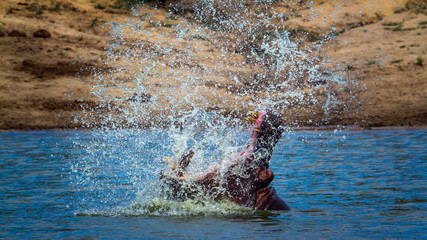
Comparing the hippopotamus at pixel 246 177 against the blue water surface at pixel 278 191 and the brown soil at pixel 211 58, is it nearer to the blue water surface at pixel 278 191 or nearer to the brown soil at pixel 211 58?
the blue water surface at pixel 278 191

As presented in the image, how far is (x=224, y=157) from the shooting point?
821cm

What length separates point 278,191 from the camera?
10.6 metres

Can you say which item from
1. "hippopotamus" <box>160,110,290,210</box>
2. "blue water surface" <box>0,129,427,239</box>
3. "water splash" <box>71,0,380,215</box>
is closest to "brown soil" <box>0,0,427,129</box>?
"water splash" <box>71,0,380,215</box>

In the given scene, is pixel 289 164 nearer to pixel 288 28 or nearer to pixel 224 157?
pixel 224 157

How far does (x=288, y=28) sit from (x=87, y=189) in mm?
21599

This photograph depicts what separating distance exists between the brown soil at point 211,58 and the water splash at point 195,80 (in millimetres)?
143

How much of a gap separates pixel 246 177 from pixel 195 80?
57.7 ft

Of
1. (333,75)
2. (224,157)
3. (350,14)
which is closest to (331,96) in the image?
(333,75)

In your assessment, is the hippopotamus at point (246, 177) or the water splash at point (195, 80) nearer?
the hippopotamus at point (246, 177)

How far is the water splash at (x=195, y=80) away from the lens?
58.6 ft

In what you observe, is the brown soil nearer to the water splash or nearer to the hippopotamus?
the water splash

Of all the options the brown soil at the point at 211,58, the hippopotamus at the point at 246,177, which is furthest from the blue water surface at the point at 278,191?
the brown soil at the point at 211,58

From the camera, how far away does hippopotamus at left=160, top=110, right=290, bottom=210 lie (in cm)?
765

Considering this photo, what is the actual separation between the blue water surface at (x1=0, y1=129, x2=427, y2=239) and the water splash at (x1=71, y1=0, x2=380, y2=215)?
87 cm
